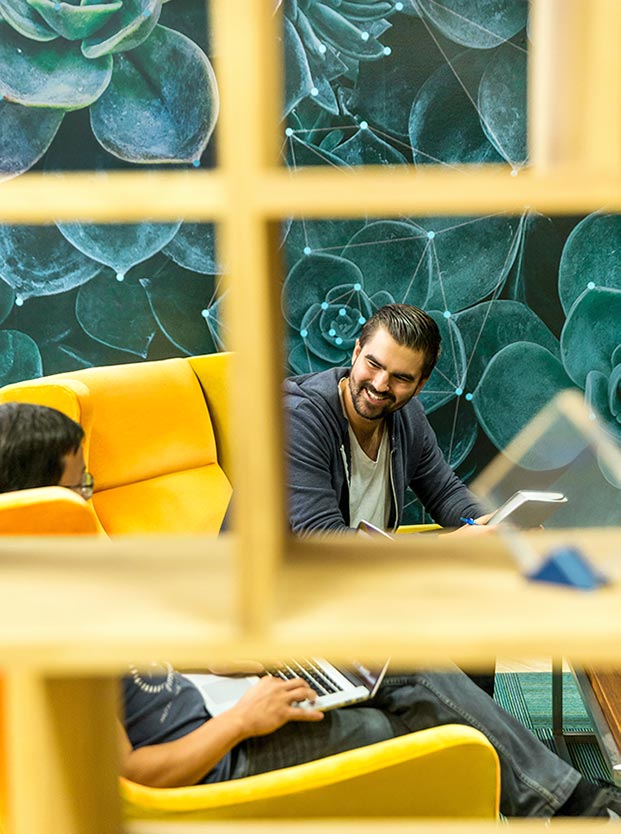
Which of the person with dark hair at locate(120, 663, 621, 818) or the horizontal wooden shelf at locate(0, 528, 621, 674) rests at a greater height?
the horizontal wooden shelf at locate(0, 528, 621, 674)

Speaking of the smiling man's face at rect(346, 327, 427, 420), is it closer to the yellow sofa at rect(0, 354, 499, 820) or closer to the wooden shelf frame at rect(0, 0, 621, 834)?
the yellow sofa at rect(0, 354, 499, 820)

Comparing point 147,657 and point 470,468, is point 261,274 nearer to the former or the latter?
point 147,657

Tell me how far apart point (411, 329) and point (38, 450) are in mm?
1116

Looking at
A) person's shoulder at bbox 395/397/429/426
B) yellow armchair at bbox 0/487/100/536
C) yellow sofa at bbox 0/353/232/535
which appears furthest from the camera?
yellow sofa at bbox 0/353/232/535

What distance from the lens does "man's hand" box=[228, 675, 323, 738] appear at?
1564mm

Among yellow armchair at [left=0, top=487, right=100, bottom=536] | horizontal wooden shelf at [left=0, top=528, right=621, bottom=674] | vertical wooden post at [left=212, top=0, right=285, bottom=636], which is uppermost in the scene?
vertical wooden post at [left=212, top=0, right=285, bottom=636]

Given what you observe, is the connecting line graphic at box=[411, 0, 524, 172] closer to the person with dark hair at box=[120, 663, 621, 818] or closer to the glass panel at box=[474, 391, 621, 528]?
the glass panel at box=[474, 391, 621, 528]

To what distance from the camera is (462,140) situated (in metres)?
3.52

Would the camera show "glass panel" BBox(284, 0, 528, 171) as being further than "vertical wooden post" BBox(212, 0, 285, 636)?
Yes

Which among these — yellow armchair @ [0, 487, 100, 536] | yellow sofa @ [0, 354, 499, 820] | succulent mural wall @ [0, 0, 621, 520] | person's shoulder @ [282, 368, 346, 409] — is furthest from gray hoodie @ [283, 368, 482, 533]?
yellow armchair @ [0, 487, 100, 536]

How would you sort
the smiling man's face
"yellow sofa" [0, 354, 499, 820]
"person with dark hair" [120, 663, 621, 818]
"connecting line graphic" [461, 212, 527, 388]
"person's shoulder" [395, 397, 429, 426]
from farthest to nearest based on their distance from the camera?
"connecting line graphic" [461, 212, 527, 388], "person's shoulder" [395, 397, 429, 426], the smiling man's face, "person with dark hair" [120, 663, 621, 818], "yellow sofa" [0, 354, 499, 820]

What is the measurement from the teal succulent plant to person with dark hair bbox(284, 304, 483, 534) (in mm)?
1348

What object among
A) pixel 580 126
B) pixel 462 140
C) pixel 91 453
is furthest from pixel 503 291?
pixel 580 126

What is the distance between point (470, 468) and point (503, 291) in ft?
2.20
